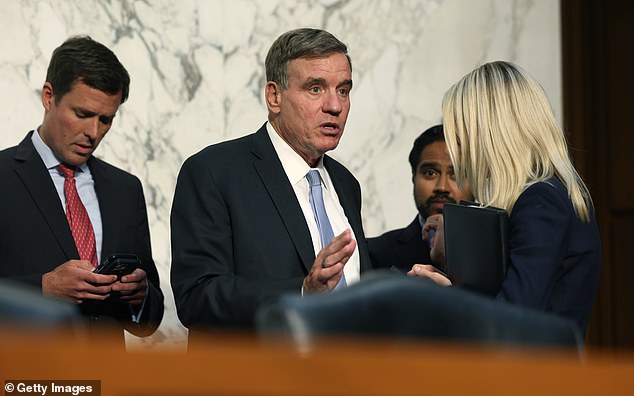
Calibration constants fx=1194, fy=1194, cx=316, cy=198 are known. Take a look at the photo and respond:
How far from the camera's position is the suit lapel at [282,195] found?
162 inches

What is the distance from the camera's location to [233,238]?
161 inches

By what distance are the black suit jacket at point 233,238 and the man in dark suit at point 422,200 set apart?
80 centimetres

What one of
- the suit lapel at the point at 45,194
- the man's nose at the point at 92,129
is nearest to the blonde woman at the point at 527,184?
the suit lapel at the point at 45,194

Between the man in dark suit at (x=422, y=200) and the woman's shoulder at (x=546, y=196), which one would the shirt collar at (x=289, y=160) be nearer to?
the man in dark suit at (x=422, y=200)

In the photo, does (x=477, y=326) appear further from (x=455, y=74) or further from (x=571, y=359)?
(x=455, y=74)

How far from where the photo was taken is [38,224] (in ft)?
14.1

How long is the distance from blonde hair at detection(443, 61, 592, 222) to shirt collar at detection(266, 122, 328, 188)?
26.4 inches

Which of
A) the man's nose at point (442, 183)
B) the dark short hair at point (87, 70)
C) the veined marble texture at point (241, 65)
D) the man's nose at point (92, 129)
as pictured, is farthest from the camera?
the veined marble texture at point (241, 65)

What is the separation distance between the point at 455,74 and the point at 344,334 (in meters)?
4.95

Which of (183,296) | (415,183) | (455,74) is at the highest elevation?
(455,74)

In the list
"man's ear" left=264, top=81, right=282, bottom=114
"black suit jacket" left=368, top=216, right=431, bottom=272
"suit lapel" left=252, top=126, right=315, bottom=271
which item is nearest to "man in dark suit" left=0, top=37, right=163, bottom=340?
"suit lapel" left=252, top=126, right=315, bottom=271

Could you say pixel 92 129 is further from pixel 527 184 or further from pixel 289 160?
pixel 527 184

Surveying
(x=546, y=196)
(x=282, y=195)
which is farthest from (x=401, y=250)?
(x=546, y=196)

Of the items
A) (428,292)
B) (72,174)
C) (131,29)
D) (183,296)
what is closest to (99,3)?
(131,29)
